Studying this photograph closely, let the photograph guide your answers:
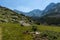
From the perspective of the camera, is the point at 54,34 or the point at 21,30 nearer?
the point at 54,34

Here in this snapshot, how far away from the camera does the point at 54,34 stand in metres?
31.8

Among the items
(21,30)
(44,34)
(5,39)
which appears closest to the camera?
(5,39)

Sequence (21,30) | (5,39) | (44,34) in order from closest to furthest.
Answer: (5,39) < (44,34) < (21,30)

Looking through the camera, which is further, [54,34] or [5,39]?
[54,34]

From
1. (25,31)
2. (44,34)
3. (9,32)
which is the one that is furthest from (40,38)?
(9,32)

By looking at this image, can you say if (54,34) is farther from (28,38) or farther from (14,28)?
(14,28)

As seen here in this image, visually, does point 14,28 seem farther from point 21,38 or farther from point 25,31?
point 21,38

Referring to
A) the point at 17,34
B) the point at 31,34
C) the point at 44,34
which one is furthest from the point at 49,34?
the point at 17,34

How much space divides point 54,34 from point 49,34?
93 cm

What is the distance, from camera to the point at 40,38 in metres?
30.3

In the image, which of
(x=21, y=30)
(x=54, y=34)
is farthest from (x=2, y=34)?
(x=54, y=34)

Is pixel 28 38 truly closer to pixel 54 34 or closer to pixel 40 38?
pixel 40 38

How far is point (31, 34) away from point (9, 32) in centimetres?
422

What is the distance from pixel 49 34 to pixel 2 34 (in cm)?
843
